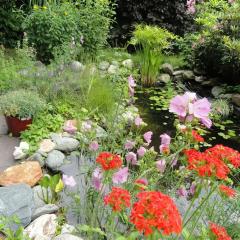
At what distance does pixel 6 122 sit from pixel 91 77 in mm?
1376

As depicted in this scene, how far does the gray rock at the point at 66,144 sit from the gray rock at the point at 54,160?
0.15 m

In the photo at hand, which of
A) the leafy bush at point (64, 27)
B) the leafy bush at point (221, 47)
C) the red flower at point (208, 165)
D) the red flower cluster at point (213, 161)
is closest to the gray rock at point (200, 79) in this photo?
the leafy bush at point (221, 47)

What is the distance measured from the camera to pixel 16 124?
4.12 meters

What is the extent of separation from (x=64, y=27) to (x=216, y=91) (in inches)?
101

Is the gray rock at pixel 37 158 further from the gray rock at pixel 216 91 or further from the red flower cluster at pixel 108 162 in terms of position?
the gray rock at pixel 216 91

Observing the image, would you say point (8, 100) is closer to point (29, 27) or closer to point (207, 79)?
point (29, 27)

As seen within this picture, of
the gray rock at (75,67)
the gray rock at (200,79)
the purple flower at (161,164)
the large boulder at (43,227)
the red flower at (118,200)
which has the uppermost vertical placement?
the red flower at (118,200)

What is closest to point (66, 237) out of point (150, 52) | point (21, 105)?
point (21, 105)

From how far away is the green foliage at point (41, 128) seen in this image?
4043 millimetres

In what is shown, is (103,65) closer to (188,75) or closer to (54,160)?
(188,75)

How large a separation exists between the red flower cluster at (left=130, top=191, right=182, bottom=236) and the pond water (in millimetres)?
3078

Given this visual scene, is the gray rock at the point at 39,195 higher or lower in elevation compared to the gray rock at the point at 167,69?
lower

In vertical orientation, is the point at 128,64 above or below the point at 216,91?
above

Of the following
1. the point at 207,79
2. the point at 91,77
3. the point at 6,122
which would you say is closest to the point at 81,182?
the point at 6,122
